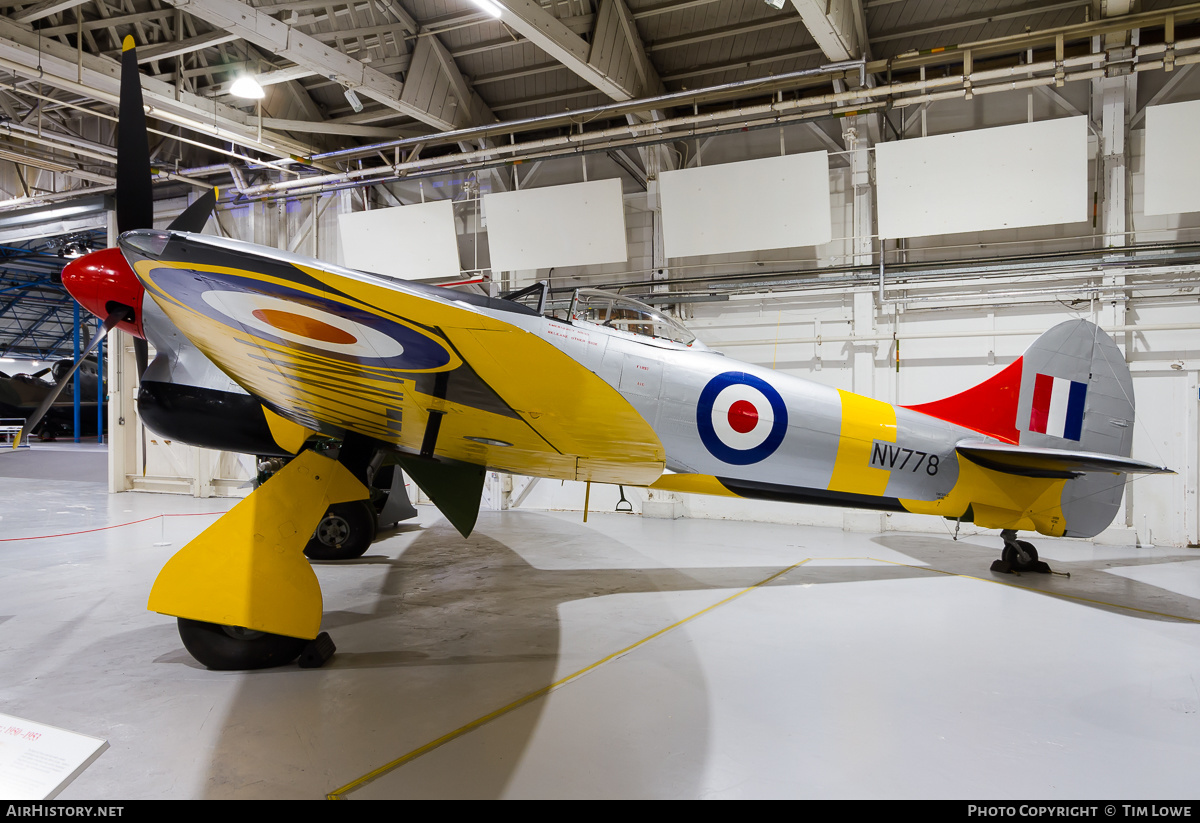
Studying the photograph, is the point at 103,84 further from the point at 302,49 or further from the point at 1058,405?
the point at 1058,405

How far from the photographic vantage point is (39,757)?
2.10m

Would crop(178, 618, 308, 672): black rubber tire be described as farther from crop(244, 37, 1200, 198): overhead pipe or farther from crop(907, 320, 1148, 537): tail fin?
crop(244, 37, 1200, 198): overhead pipe

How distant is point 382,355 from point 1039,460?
4477 millimetres

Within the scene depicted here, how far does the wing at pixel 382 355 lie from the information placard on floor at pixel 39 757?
1.62m

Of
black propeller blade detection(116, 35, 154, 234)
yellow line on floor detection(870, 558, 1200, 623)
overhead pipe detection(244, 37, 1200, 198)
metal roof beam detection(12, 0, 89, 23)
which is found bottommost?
yellow line on floor detection(870, 558, 1200, 623)

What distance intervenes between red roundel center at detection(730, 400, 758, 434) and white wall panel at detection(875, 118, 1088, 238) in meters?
4.46

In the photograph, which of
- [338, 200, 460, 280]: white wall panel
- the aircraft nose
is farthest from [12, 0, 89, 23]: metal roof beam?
[338, 200, 460, 280]: white wall panel

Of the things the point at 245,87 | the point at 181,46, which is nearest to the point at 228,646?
the point at 245,87

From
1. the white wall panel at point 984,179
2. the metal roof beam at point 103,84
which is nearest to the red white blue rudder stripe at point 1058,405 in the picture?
the white wall panel at point 984,179

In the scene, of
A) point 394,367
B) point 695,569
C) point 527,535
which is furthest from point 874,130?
point 394,367

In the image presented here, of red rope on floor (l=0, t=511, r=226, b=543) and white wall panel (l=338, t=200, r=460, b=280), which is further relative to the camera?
white wall panel (l=338, t=200, r=460, b=280)

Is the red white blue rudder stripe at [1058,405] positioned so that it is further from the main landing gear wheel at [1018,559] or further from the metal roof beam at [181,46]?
the metal roof beam at [181,46]

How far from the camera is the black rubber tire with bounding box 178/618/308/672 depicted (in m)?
3.07
